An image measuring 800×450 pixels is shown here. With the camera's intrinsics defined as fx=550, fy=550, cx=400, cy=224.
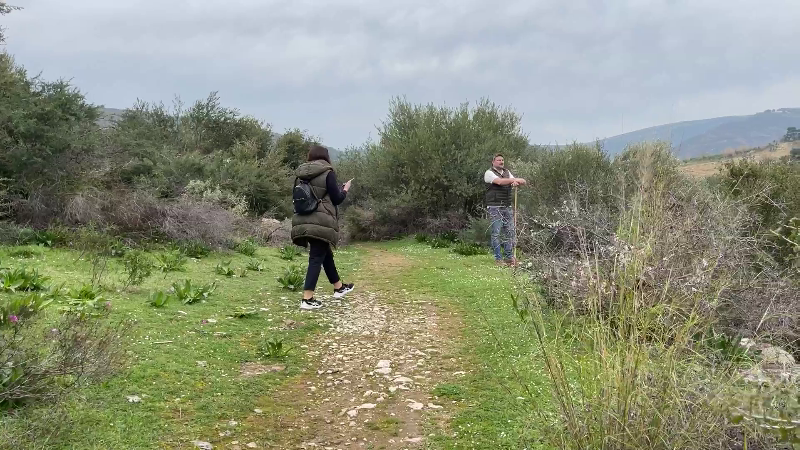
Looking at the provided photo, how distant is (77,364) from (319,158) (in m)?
4.40

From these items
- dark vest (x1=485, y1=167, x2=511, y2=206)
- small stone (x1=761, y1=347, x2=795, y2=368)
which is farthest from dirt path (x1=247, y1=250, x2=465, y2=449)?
dark vest (x1=485, y1=167, x2=511, y2=206)

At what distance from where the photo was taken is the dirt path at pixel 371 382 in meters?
3.86

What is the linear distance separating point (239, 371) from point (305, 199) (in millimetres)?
2778

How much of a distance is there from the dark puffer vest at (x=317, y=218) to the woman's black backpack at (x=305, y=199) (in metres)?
0.05

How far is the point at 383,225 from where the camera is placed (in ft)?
64.0

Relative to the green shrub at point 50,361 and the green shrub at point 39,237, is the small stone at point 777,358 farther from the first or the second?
the green shrub at point 39,237

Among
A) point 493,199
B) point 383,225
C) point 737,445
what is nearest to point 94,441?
point 737,445

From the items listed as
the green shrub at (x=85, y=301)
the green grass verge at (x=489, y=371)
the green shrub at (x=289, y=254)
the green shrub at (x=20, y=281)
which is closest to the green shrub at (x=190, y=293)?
the green shrub at (x=85, y=301)

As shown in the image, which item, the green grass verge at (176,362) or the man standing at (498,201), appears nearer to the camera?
the green grass verge at (176,362)

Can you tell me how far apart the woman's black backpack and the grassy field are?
130 centimetres

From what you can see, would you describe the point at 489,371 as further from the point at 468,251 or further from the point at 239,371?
the point at 468,251

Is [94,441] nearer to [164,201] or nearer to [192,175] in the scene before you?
[164,201]

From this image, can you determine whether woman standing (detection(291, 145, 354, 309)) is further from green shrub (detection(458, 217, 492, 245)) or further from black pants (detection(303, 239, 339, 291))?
green shrub (detection(458, 217, 492, 245))

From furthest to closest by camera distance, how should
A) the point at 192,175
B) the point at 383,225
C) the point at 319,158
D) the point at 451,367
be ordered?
the point at 383,225
the point at 192,175
the point at 319,158
the point at 451,367
